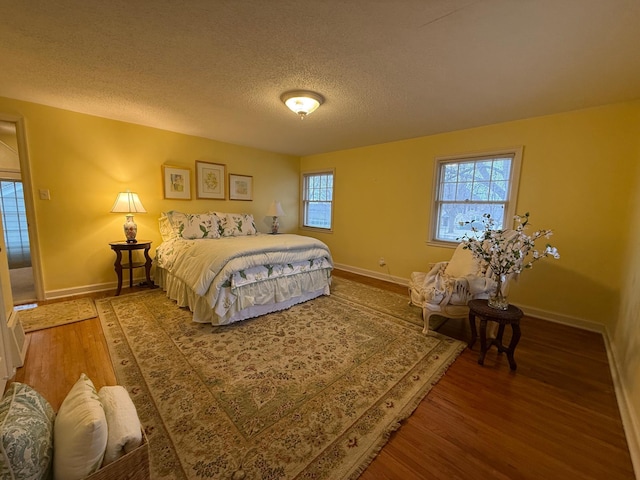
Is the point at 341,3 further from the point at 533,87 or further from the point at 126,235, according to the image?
the point at 126,235

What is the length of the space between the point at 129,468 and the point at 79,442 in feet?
0.66

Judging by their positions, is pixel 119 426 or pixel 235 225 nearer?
pixel 119 426

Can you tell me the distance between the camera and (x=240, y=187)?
186 inches

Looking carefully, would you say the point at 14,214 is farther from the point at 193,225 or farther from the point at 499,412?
the point at 499,412

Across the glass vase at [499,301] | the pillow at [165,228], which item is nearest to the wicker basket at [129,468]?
the glass vase at [499,301]

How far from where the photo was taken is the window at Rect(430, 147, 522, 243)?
3150mm

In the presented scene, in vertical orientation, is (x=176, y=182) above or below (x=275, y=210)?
above

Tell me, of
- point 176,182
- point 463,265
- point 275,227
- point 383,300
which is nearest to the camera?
point 463,265

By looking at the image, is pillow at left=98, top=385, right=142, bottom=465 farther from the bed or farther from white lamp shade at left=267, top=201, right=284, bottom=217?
white lamp shade at left=267, top=201, right=284, bottom=217

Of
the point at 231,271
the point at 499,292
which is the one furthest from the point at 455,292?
the point at 231,271

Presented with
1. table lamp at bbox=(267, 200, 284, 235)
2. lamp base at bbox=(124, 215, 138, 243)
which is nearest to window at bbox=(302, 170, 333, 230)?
table lamp at bbox=(267, 200, 284, 235)

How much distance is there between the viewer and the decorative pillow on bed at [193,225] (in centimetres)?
358

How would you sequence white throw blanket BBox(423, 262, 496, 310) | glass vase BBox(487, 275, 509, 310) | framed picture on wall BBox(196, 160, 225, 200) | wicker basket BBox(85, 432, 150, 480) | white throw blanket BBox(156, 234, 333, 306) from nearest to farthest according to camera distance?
wicker basket BBox(85, 432, 150, 480)
glass vase BBox(487, 275, 509, 310)
white throw blanket BBox(423, 262, 496, 310)
white throw blanket BBox(156, 234, 333, 306)
framed picture on wall BBox(196, 160, 225, 200)

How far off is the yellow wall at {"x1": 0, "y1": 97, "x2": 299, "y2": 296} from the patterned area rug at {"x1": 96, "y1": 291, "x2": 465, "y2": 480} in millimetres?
1021
